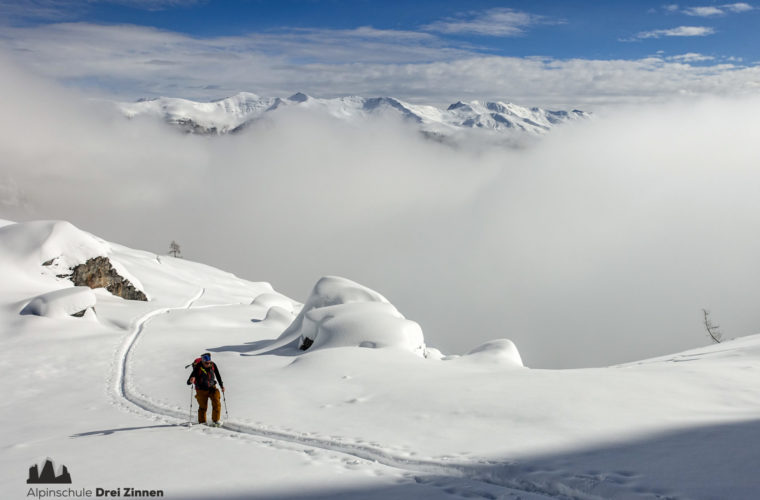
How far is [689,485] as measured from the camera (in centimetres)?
1020

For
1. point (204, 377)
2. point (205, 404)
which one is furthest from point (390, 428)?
point (204, 377)

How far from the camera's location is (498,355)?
104 feet

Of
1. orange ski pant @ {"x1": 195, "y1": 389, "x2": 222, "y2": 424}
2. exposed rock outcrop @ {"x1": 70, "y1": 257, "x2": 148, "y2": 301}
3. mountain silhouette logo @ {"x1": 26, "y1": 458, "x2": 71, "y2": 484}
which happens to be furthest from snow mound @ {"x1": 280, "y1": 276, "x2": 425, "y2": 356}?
exposed rock outcrop @ {"x1": 70, "y1": 257, "x2": 148, "y2": 301}

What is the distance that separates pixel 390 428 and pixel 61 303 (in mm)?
35571

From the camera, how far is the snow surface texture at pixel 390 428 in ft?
36.5

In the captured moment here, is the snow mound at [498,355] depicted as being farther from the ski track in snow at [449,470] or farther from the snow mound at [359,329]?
the ski track in snow at [449,470]

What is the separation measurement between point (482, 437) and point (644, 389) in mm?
7083

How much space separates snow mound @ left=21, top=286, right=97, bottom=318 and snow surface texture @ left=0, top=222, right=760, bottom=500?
10454 millimetres

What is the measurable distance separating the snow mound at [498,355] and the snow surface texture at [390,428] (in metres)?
0.18

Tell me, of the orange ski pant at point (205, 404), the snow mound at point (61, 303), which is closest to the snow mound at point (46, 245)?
the snow mound at point (61, 303)

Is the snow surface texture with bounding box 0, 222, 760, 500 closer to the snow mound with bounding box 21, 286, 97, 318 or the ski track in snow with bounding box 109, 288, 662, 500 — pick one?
the ski track in snow with bounding box 109, 288, 662, 500

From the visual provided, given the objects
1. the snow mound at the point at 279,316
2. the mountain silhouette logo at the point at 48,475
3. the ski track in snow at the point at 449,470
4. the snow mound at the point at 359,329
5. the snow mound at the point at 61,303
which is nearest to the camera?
the ski track in snow at the point at 449,470

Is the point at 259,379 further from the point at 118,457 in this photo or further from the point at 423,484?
the point at 423,484

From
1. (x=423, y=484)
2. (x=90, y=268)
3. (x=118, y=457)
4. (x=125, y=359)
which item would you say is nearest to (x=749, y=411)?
(x=423, y=484)
